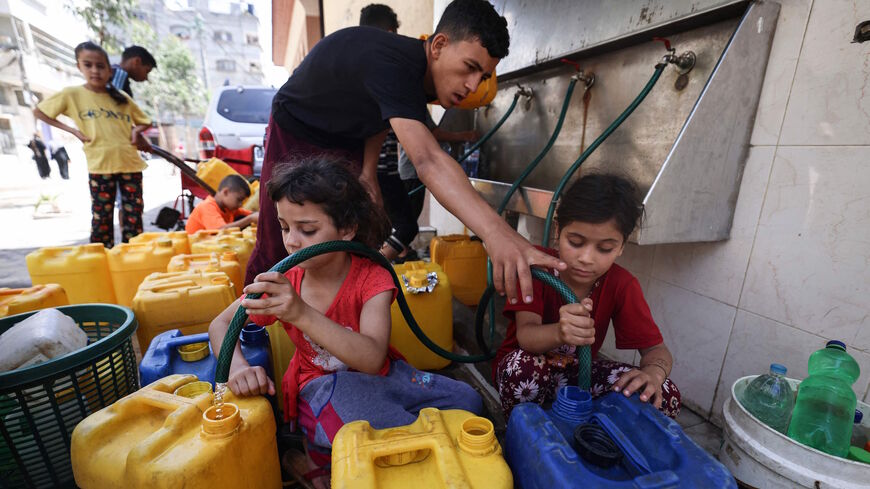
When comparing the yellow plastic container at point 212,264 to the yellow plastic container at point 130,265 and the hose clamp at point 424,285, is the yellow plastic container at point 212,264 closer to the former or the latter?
the yellow plastic container at point 130,265

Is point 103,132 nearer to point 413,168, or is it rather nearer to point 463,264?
point 413,168

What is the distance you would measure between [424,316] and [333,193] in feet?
3.30

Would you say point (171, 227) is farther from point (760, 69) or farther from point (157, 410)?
point (760, 69)

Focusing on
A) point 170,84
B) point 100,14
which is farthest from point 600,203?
point 170,84

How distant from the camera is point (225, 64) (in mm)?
42094

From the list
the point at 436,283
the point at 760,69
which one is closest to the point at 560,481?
the point at 436,283

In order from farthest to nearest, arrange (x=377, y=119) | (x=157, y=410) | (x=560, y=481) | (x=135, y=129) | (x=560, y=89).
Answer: (x=135, y=129)
(x=560, y=89)
(x=377, y=119)
(x=157, y=410)
(x=560, y=481)

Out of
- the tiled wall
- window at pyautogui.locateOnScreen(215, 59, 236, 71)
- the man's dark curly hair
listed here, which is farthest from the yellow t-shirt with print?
window at pyautogui.locateOnScreen(215, 59, 236, 71)

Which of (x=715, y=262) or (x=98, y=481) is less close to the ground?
(x=715, y=262)

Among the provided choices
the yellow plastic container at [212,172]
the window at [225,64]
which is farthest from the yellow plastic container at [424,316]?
the window at [225,64]

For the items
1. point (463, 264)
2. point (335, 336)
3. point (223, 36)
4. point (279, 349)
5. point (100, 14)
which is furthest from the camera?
point (223, 36)

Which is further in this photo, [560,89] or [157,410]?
[560,89]

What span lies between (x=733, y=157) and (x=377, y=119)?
152 centimetres

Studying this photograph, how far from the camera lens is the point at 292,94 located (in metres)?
1.82
